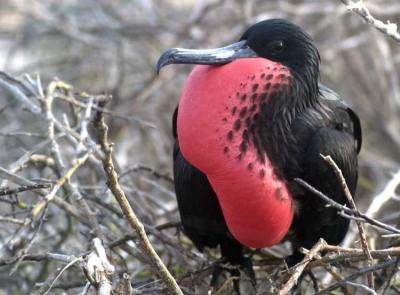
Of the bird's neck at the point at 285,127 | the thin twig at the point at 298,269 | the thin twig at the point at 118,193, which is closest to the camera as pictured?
the thin twig at the point at 118,193

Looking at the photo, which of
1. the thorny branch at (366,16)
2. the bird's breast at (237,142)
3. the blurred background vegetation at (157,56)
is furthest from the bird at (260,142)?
the blurred background vegetation at (157,56)

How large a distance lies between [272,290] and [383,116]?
191 cm

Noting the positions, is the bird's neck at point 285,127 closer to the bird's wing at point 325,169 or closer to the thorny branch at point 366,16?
the bird's wing at point 325,169

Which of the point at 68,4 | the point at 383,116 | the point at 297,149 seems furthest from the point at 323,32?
the point at 297,149

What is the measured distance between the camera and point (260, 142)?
176cm

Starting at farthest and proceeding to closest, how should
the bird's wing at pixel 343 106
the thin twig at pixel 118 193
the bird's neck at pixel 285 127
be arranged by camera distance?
the bird's wing at pixel 343 106 → the bird's neck at pixel 285 127 → the thin twig at pixel 118 193

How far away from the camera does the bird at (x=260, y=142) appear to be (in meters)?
1.68

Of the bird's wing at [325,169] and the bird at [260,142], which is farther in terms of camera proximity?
the bird's wing at [325,169]

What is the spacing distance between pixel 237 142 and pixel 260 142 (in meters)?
0.07

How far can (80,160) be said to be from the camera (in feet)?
5.90

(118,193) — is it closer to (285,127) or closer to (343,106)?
(285,127)

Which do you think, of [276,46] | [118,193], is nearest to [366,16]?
[276,46]

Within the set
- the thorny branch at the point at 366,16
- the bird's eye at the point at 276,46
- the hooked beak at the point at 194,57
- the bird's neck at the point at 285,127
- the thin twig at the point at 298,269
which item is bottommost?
the thin twig at the point at 298,269

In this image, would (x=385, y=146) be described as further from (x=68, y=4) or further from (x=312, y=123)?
(x=312, y=123)
